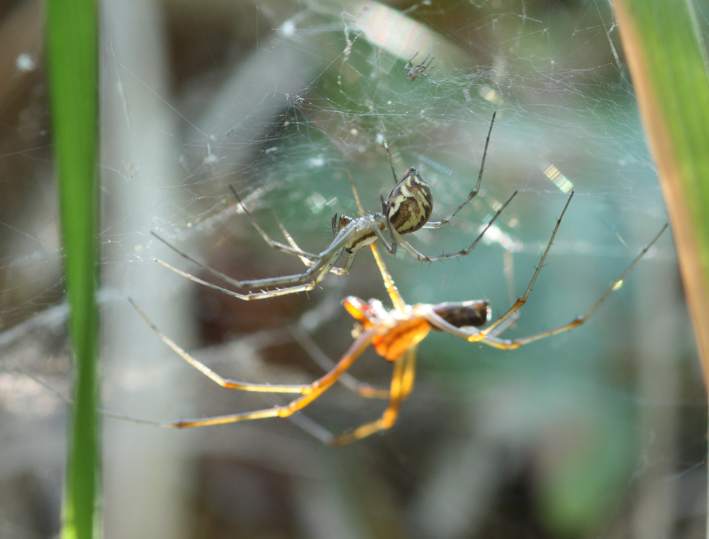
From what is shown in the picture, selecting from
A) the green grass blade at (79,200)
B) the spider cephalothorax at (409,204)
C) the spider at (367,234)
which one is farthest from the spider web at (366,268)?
the green grass blade at (79,200)

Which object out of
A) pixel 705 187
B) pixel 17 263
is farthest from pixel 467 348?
pixel 705 187

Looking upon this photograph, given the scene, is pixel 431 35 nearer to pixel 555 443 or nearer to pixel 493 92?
pixel 493 92

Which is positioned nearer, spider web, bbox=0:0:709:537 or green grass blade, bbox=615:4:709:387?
green grass blade, bbox=615:4:709:387

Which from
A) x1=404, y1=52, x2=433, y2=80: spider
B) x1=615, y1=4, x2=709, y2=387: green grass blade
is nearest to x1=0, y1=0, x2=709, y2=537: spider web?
x1=404, y1=52, x2=433, y2=80: spider

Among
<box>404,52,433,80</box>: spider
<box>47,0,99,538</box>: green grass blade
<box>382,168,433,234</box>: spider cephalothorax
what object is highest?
<box>404,52,433,80</box>: spider

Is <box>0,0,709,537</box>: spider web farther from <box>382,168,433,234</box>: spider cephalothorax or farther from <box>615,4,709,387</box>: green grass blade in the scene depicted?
<box>615,4,709,387</box>: green grass blade

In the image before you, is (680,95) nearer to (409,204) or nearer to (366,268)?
(409,204)
